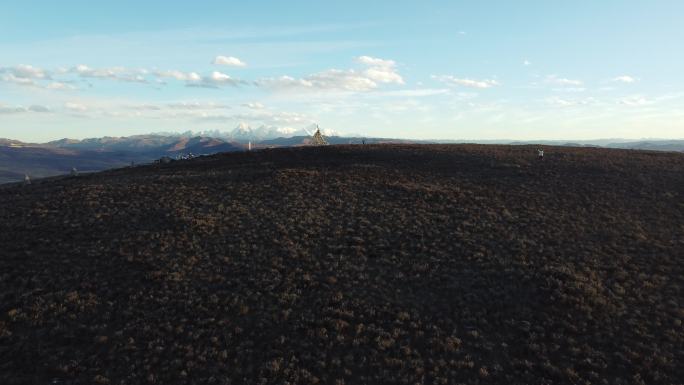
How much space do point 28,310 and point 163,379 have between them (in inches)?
414

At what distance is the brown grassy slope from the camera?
738 inches

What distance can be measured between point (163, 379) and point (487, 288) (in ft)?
58.8

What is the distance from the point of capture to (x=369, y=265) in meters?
28.2

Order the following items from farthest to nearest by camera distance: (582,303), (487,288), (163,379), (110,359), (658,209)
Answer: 1. (658,209)
2. (487,288)
3. (582,303)
4. (110,359)
5. (163,379)

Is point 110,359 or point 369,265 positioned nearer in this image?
point 110,359

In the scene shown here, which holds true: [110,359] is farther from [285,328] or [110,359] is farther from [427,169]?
[427,169]

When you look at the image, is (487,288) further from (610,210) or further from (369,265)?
(610,210)

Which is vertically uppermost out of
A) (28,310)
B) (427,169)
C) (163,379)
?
(427,169)

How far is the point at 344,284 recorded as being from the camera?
83.9 feet

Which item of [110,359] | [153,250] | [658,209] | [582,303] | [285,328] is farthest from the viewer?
[658,209]

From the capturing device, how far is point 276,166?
6072 centimetres

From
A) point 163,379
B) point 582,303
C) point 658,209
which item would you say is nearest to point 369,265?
point 582,303

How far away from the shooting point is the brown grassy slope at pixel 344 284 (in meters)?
18.7

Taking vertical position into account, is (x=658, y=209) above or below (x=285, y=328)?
above
